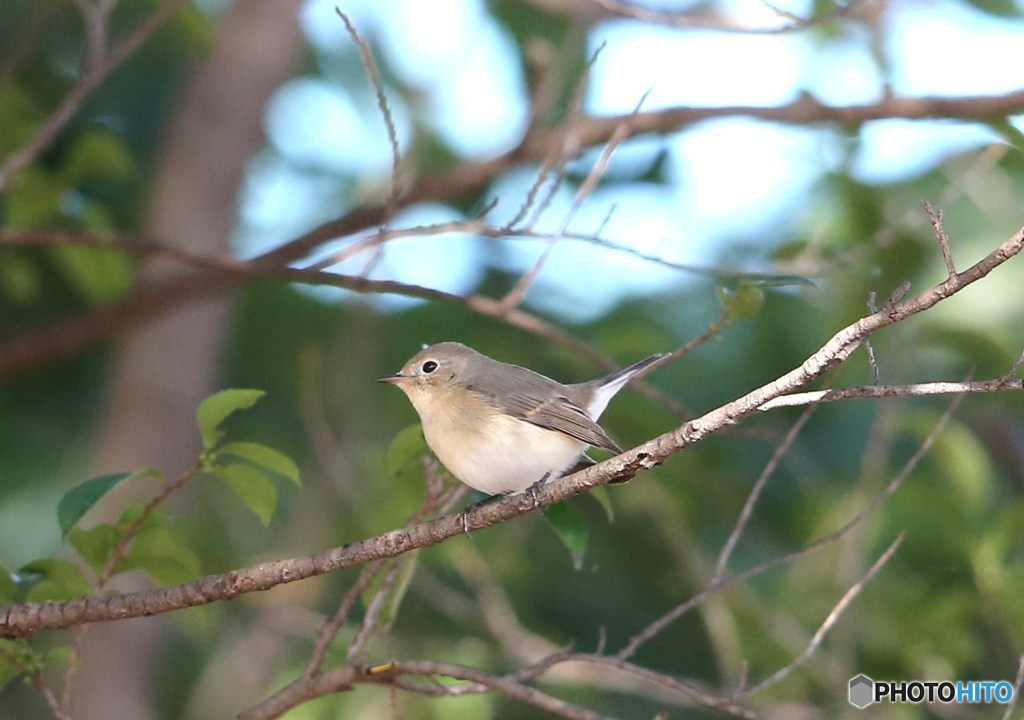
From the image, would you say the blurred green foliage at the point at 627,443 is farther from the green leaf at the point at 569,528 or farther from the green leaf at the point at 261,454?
the green leaf at the point at 261,454

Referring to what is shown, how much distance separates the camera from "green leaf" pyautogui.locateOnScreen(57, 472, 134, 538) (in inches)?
110

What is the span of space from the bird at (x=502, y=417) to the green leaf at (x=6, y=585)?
1.26 meters

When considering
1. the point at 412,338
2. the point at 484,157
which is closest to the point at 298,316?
the point at 412,338

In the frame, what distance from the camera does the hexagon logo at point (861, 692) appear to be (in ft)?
16.0

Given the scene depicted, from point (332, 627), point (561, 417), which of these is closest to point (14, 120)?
point (561, 417)

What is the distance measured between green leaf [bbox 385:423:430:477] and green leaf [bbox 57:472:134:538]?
81 cm

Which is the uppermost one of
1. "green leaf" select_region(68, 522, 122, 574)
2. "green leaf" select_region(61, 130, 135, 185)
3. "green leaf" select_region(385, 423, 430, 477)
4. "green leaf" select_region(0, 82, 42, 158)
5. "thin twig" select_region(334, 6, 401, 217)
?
"green leaf" select_region(0, 82, 42, 158)

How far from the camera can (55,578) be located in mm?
3199

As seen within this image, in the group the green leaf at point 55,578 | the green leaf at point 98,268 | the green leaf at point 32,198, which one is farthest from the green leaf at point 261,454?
the green leaf at point 32,198

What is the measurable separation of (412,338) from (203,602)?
4548 millimetres

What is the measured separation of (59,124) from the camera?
423 centimetres

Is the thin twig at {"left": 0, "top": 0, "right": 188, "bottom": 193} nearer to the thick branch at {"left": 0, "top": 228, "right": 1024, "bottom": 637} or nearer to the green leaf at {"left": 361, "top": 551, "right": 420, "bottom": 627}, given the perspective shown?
the thick branch at {"left": 0, "top": 228, "right": 1024, "bottom": 637}
